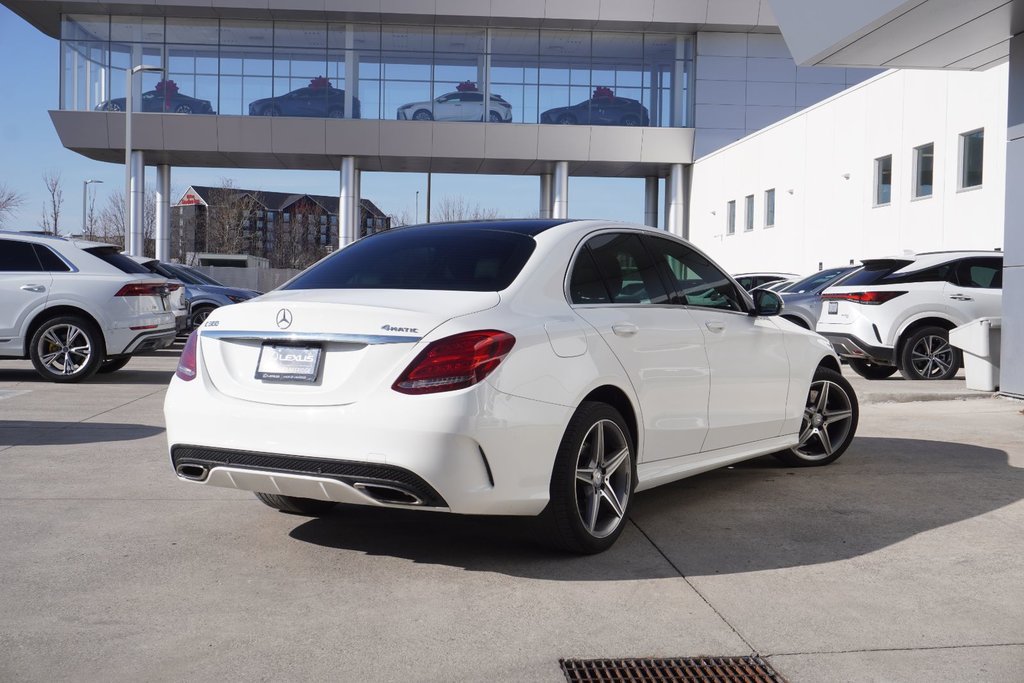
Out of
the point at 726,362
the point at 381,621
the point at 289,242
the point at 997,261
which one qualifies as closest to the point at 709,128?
the point at 997,261

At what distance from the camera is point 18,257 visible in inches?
→ 487

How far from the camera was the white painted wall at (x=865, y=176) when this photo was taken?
2041 cm

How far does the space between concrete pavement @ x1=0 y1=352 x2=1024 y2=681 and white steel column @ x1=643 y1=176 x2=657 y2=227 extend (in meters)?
37.8

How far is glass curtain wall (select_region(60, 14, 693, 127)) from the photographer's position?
39.6 m

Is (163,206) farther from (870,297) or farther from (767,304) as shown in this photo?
(767,304)

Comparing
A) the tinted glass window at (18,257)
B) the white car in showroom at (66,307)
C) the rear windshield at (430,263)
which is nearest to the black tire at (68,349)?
the white car in showroom at (66,307)

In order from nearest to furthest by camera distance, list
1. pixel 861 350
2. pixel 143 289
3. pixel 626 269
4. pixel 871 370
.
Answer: pixel 626 269 → pixel 143 289 → pixel 861 350 → pixel 871 370

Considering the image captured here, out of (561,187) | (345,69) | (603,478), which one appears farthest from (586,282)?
(345,69)

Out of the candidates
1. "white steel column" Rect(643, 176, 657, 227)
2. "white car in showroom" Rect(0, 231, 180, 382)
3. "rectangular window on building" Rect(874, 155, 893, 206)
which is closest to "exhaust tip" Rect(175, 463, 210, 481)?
"white car in showroom" Rect(0, 231, 180, 382)

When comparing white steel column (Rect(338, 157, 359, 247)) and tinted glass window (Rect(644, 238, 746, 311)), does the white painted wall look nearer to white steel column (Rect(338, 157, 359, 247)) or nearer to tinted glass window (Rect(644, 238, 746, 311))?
tinted glass window (Rect(644, 238, 746, 311))

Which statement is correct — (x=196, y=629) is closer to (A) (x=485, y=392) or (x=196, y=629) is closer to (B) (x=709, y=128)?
(A) (x=485, y=392)

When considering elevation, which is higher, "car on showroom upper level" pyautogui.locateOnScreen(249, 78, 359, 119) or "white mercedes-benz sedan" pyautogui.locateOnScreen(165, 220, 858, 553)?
"car on showroom upper level" pyautogui.locateOnScreen(249, 78, 359, 119)

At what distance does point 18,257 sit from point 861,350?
1020 cm

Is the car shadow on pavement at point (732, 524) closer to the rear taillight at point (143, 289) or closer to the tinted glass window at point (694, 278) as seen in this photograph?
the tinted glass window at point (694, 278)
